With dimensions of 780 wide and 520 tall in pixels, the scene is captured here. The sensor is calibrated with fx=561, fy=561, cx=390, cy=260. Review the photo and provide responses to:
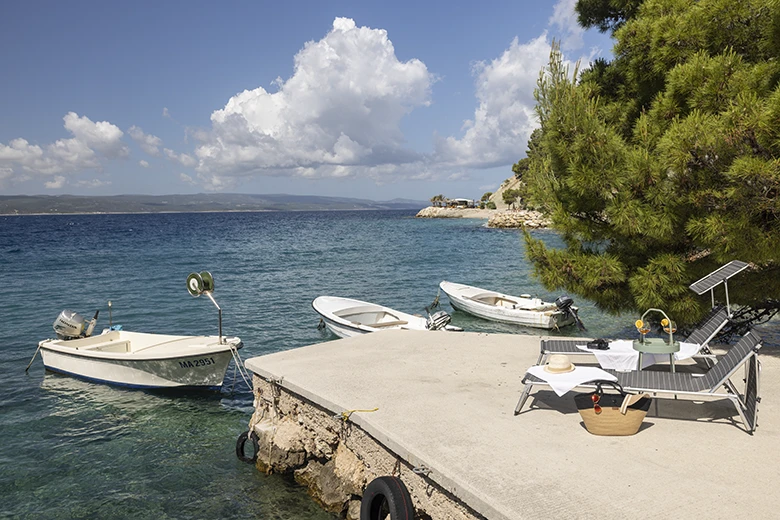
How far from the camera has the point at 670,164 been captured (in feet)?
26.2

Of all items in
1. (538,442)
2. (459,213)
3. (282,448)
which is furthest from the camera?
(459,213)

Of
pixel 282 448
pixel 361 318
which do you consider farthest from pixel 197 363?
pixel 361 318

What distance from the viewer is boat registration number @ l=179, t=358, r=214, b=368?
11680mm

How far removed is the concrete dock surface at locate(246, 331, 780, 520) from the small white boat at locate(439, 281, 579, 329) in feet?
29.0

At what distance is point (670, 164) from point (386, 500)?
6.02 m

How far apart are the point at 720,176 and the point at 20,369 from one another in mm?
15662

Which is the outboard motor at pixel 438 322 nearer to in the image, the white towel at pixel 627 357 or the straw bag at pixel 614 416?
the white towel at pixel 627 357

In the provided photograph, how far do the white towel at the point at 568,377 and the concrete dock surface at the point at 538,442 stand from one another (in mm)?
486

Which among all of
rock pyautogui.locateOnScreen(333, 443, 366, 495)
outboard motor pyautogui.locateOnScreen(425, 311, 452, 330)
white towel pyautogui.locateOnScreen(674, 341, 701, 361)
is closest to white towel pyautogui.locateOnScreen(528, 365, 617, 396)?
white towel pyautogui.locateOnScreen(674, 341, 701, 361)

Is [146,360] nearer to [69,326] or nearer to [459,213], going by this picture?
[69,326]

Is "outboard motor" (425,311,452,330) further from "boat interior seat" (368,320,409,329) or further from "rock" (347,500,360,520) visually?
"rock" (347,500,360,520)

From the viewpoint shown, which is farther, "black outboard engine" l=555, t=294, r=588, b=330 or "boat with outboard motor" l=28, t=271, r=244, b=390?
"black outboard engine" l=555, t=294, r=588, b=330

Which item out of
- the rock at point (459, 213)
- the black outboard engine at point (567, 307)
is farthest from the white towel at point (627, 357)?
the rock at point (459, 213)

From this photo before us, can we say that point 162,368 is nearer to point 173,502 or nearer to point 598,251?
point 173,502
